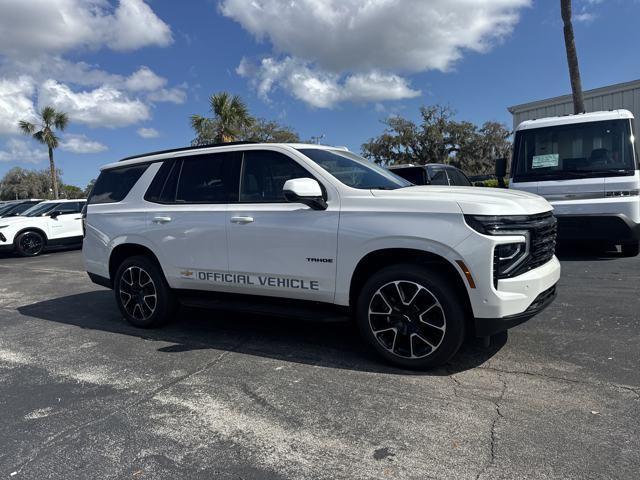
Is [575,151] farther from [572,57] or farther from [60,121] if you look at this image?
[60,121]

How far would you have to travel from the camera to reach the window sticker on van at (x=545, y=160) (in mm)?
8586

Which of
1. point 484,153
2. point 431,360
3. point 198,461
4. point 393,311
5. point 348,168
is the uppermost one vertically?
point 484,153

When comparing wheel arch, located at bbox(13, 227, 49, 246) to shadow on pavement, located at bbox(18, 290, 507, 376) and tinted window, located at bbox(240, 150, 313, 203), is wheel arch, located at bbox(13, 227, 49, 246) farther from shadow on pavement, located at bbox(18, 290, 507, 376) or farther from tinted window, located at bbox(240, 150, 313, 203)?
tinted window, located at bbox(240, 150, 313, 203)

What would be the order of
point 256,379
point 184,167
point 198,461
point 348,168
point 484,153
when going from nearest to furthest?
point 198,461
point 256,379
point 348,168
point 184,167
point 484,153

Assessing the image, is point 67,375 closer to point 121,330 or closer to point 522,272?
point 121,330

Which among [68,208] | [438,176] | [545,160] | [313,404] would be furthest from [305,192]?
[68,208]

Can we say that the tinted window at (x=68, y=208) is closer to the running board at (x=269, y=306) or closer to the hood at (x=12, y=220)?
the hood at (x=12, y=220)

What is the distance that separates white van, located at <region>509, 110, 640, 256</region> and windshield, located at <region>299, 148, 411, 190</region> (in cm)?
480

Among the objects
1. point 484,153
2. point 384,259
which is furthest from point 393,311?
point 484,153

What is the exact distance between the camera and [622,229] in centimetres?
782

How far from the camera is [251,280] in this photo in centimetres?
456

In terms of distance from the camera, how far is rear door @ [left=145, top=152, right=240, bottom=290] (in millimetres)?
4766

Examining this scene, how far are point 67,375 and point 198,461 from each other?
208cm

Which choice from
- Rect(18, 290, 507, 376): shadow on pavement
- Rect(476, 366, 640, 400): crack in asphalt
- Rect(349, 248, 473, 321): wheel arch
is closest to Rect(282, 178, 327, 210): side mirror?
Rect(349, 248, 473, 321): wheel arch
